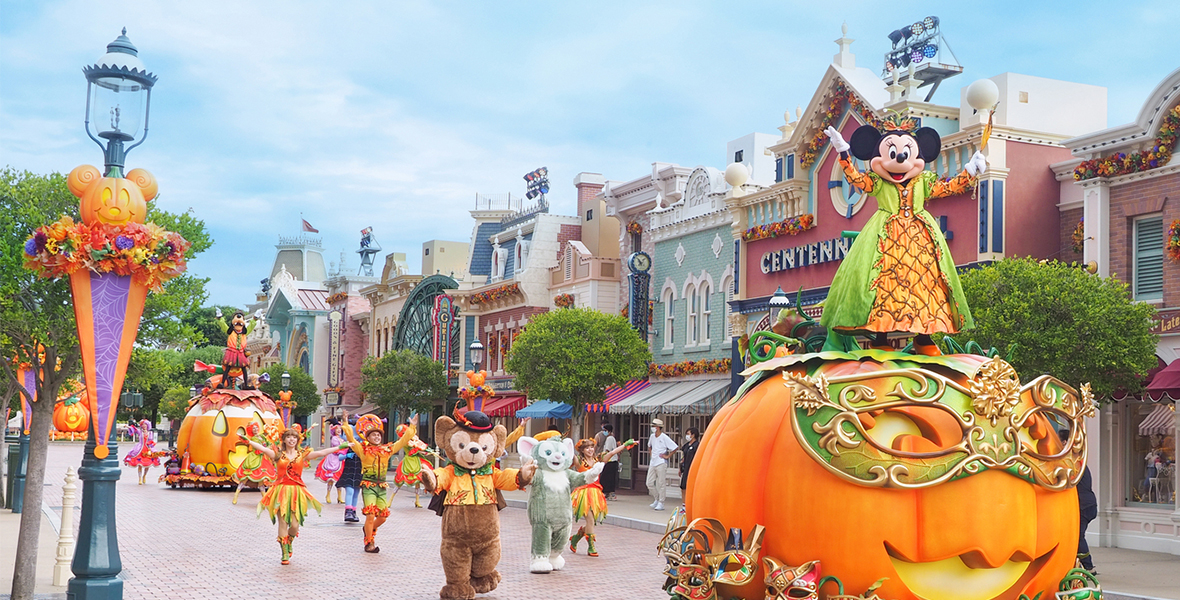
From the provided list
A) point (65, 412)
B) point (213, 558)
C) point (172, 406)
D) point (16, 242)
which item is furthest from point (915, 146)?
point (172, 406)

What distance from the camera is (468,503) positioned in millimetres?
11547

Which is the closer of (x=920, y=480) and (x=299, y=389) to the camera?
(x=920, y=480)

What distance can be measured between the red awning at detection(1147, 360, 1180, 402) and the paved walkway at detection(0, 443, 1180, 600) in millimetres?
2054

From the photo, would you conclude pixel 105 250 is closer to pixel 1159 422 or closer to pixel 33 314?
pixel 33 314

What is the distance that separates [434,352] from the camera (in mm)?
41156

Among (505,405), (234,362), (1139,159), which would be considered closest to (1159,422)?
(1139,159)

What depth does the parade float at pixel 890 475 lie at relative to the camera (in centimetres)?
652

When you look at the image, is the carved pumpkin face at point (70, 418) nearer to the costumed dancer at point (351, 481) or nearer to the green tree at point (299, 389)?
the green tree at point (299, 389)

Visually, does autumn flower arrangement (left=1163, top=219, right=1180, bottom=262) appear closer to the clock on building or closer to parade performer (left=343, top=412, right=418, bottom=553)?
parade performer (left=343, top=412, right=418, bottom=553)

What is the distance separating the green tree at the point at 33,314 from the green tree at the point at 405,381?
25.6 m

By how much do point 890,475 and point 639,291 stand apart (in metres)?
24.0

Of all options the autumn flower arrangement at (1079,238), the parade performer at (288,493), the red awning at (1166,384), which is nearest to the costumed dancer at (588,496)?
the parade performer at (288,493)

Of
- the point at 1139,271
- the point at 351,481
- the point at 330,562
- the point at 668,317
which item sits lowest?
the point at 330,562

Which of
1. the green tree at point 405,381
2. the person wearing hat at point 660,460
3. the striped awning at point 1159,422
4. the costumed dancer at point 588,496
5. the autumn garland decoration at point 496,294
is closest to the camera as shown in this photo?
the costumed dancer at point 588,496
